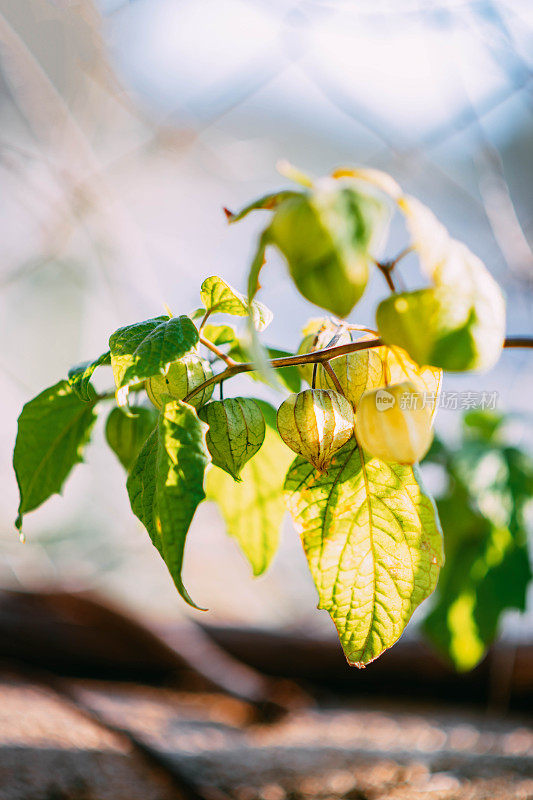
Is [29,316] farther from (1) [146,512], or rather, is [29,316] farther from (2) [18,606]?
(1) [146,512]

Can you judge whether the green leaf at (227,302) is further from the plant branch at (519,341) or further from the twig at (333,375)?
the plant branch at (519,341)

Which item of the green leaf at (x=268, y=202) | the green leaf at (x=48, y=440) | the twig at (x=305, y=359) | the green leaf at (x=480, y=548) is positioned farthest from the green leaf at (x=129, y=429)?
the green leaf at (x=480, y=548)

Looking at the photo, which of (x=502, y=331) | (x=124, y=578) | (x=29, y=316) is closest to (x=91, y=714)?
(x=502, y=331)

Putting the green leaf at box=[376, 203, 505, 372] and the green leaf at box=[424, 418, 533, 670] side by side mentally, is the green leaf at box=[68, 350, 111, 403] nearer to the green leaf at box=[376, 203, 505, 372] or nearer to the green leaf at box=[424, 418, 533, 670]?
the green leaf at box=[376, 203, 505, 372]

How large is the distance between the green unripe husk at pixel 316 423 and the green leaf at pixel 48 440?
0.19 meters

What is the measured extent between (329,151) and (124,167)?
84 cm

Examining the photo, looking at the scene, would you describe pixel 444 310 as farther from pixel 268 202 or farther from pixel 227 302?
pixel 227 302

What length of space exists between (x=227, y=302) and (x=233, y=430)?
106mm

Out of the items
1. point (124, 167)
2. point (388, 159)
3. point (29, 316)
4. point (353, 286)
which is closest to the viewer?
point (353, 286)

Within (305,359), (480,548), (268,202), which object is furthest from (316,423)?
(480,548)

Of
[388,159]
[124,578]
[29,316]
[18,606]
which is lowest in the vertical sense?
[124,578]

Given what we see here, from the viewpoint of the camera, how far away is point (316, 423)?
393 millimetres

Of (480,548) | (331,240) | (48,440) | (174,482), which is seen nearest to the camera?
(331,240)

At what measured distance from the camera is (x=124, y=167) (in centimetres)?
182
